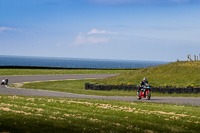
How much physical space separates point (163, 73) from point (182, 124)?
84.5 feet

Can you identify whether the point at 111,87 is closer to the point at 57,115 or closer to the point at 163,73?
the point at 163,73

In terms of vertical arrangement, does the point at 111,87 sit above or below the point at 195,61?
below

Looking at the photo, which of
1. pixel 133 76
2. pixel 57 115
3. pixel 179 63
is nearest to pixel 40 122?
pixel 57 115

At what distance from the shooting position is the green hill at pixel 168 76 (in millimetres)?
33000

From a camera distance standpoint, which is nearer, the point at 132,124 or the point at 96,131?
the point at 96,131

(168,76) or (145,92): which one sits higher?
(168,76)

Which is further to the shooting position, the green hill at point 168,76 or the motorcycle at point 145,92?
the green hill at point 168,76

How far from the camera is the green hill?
108 ft

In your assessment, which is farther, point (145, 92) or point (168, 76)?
point (168, 76)

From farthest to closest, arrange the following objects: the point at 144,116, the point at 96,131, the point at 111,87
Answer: the point at 111,87, the point at 144,116, the point at 96,131

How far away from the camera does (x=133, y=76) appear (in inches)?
1505

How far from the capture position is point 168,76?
36.0 m

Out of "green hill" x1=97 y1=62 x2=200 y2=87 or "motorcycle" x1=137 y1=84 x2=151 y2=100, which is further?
"green hill" x1=97 y1=62 x2=200 y2=87

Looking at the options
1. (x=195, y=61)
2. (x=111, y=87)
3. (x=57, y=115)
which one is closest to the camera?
(x=57, y=115)
